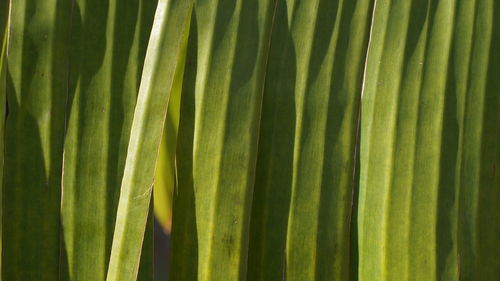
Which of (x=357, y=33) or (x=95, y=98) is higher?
(x=357, y=33)

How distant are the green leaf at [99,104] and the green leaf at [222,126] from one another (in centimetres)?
8

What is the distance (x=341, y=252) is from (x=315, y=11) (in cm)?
35

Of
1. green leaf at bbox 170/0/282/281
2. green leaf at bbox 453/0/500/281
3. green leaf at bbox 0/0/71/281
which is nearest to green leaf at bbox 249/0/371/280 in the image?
green leaf at bbox 170/0/282/281

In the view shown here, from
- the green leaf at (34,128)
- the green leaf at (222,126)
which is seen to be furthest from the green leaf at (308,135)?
the green leaf at (34,128)

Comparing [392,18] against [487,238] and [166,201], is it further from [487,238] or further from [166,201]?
[166,201]

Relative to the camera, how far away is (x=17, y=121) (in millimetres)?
674

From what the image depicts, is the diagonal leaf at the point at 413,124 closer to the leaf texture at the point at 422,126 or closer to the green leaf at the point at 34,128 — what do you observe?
the leaf texture at the point at 422,126

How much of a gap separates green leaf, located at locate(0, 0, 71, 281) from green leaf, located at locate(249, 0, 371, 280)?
0.29m

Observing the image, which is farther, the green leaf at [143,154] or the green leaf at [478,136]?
the green leaf at [478,136]

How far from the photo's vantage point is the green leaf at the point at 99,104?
68 cm

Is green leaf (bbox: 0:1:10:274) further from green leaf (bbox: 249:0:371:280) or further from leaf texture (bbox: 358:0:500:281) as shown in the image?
leaf texture (bbox: 358:0:500:281)

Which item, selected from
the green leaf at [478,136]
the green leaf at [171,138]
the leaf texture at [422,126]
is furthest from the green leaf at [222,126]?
the green leaf at [478,136]

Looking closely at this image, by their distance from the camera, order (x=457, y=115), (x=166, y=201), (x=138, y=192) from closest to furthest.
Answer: (x=138, y=192) → (x=457, y=115) → (x=166, y=201)

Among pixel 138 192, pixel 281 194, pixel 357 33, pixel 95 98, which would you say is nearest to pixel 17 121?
pixel 95 98
